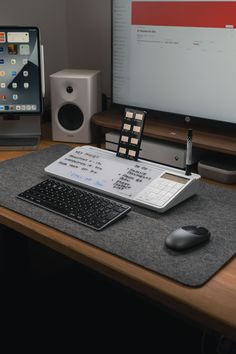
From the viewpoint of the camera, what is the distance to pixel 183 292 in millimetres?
949

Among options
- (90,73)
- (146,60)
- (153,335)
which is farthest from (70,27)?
(153,335)

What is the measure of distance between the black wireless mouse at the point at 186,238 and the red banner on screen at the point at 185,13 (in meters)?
0.67

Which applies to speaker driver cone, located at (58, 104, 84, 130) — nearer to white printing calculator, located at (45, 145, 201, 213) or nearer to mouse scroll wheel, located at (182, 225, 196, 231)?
white printing calculator, located at (45, 145, 201, 213)

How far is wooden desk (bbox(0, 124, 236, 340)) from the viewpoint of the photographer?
90 centimetres

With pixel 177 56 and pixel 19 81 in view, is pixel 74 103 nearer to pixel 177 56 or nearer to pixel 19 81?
pixel 19 81

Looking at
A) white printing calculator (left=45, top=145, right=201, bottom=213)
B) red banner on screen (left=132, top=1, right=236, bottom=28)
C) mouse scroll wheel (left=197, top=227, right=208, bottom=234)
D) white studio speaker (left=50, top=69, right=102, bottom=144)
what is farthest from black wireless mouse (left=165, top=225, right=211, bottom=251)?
white studio speaker (left=50, top=69, right=102, bottom=144)

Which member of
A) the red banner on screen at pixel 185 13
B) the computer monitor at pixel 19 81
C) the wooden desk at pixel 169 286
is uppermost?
the red banner on screen at pixel 185 13

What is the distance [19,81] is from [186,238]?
941 millimetres

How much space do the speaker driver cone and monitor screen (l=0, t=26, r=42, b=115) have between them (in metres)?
0.09

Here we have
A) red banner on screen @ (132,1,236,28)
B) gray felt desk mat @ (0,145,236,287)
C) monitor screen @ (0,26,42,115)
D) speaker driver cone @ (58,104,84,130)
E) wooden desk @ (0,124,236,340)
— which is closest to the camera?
wooden desk @ (0,124,236,340)

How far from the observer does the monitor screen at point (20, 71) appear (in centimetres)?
169

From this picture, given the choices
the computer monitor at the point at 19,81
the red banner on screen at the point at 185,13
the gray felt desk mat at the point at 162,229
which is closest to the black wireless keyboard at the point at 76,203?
the gray felt desk mat at the point at 162,229

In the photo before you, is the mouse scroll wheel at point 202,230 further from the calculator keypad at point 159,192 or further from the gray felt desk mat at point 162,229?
the calculator keypad at point 159,192

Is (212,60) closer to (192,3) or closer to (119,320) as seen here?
(192,3)
